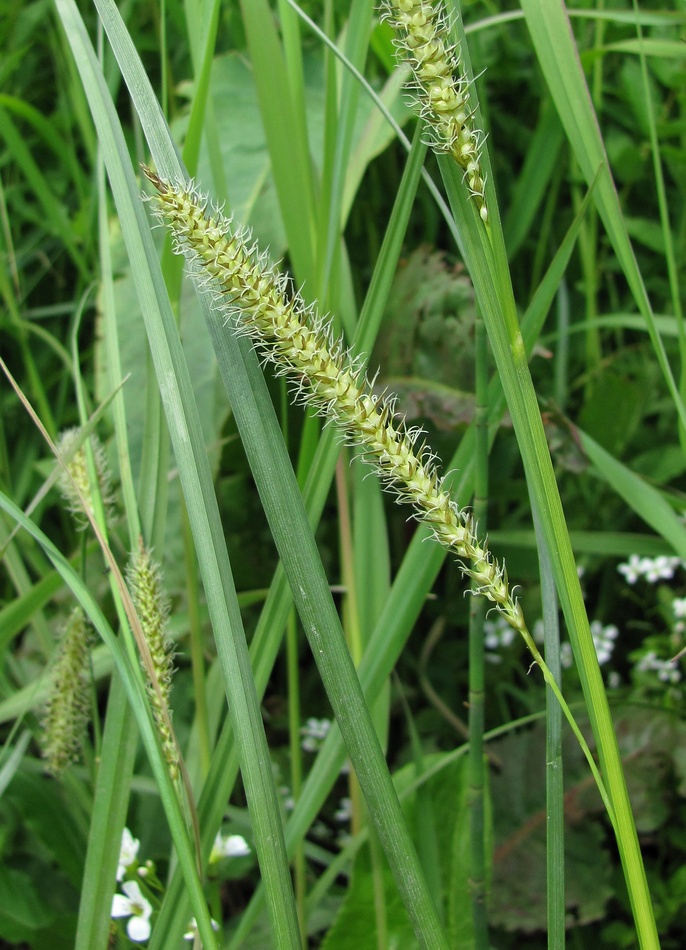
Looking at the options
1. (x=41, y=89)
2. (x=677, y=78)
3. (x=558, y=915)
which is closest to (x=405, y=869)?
(x=558, y=915)

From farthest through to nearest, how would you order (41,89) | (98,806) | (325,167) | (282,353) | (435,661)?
(41,89) < (435,661) < (325,167) < (98,806) < (282,353)

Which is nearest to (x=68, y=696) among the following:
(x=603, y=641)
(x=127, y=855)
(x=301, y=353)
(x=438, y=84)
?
(x=127, y=855)

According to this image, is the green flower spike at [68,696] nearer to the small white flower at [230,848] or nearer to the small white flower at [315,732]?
the small white flower at [230,848]

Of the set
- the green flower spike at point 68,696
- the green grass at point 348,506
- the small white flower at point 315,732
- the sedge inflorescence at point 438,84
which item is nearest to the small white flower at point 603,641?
the green grass at point 348,506

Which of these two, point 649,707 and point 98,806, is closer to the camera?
point 98,806

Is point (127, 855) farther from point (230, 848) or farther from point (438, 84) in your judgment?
point (438, 84)

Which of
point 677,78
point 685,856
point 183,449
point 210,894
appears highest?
point 677,78

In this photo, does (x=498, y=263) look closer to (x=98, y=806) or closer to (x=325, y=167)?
(x=325, y=167)
